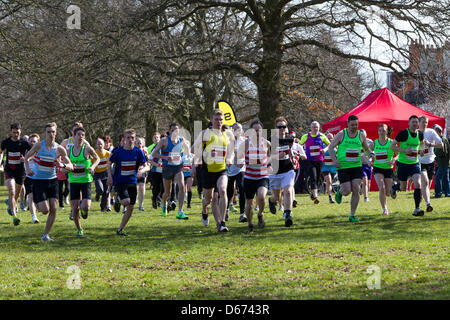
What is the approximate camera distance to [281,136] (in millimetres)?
12062

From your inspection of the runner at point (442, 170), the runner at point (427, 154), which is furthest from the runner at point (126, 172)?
the runner at point (442, 170)

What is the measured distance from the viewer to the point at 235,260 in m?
8.37

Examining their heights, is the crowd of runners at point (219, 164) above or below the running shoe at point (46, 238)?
above

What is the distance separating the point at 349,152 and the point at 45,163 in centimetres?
571

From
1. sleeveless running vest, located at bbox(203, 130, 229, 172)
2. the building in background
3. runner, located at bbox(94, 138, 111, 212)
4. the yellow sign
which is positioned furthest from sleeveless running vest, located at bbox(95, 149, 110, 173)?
the building in background

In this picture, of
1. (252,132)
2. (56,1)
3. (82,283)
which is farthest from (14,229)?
(56,1)

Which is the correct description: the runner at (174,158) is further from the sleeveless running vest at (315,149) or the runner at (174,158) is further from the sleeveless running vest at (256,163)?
the sleeveless running vest at (315,149)

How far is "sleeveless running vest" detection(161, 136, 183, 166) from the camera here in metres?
14.1

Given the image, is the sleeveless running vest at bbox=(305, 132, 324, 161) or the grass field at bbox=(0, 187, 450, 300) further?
the sleeveless running vest at bbox=(305, 132, 324, 161)

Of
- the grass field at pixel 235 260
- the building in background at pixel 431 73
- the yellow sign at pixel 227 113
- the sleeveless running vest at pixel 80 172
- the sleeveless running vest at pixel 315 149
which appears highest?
the building in background at pixel 431 73

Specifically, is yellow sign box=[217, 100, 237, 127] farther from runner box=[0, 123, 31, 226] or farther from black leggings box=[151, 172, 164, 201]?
runner box=[0, 123, 31, 226]

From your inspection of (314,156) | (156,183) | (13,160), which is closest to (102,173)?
(156,183)

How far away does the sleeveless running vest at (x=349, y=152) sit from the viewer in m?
12.1

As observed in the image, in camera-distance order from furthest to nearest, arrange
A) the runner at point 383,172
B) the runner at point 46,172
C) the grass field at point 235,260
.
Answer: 1. the runner at point 383,172
2. the runner at point 46,172
3. the grass field at point 235,260
